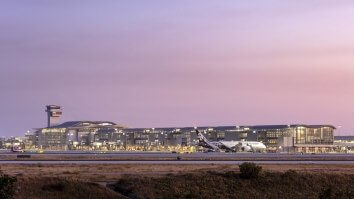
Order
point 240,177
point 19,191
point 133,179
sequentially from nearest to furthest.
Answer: point 19,191 < point 133,179 < point 240,177

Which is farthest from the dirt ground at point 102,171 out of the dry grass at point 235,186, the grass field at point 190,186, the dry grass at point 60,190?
the dry grass at point 60,190

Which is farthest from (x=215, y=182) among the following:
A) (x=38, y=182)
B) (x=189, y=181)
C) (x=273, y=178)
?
(x=38, y=182)

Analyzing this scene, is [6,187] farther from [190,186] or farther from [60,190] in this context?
[190,186]

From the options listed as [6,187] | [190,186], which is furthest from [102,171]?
[6,187]

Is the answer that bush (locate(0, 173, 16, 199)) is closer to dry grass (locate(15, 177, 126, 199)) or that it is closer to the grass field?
the grass field

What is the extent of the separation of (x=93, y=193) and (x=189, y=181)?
30.9ft

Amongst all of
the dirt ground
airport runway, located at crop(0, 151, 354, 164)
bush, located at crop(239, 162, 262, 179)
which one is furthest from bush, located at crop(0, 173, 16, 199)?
airport runway, located at crop(0, 151, 354, 164)

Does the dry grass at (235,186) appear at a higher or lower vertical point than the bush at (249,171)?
lower

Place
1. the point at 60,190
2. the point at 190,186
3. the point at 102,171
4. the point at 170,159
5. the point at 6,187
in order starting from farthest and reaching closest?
the point at 170,159, the point at 102,171, the point at 190,186, the point at 60,190, the point at 6,187

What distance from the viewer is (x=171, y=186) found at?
50.2 metres

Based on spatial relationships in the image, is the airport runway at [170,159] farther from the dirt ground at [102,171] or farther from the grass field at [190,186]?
the grass field at [190,186]

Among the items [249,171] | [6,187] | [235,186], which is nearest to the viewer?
[6,187]

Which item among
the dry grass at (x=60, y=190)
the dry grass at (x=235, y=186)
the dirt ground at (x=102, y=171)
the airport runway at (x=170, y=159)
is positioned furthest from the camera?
the airport runway at (x=170, y=159)

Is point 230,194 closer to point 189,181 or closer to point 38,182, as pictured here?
point 189,181
